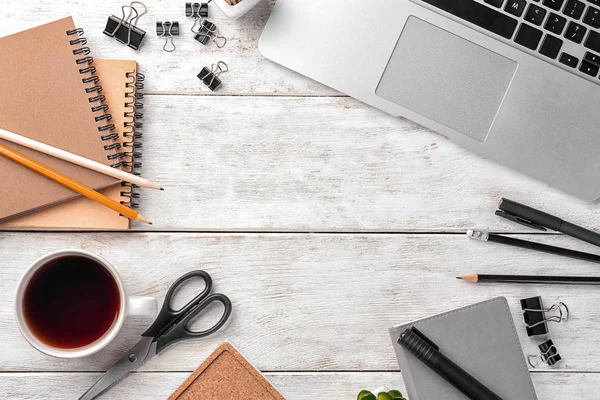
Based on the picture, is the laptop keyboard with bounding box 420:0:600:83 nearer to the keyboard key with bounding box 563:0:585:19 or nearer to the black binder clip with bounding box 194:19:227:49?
the keyboard key with bounding box 563:0:585:19

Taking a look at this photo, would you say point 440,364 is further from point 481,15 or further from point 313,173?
point 481,15

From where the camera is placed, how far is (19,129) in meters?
0.75

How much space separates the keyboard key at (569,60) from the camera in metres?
0.78

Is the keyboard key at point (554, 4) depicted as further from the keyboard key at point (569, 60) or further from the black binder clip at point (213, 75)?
the black binder clip at point (213, 75)

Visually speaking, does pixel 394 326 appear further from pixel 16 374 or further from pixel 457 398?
pixel 16 374

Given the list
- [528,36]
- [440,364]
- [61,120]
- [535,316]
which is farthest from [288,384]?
[528,36]

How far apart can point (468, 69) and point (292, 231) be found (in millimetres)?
309

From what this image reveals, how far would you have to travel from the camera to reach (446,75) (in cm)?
79

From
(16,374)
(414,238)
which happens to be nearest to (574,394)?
(414,238)

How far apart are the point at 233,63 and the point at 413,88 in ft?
0.78

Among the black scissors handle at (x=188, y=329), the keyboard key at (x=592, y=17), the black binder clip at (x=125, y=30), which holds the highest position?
the keyboard key at (x=592, y=17)

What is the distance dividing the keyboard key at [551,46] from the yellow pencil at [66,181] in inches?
21.9

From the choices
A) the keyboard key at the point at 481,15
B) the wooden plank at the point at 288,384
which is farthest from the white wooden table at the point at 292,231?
the keyboard key at the point at 481,15

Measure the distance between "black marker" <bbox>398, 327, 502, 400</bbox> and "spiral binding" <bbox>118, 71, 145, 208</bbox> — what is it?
386mm
